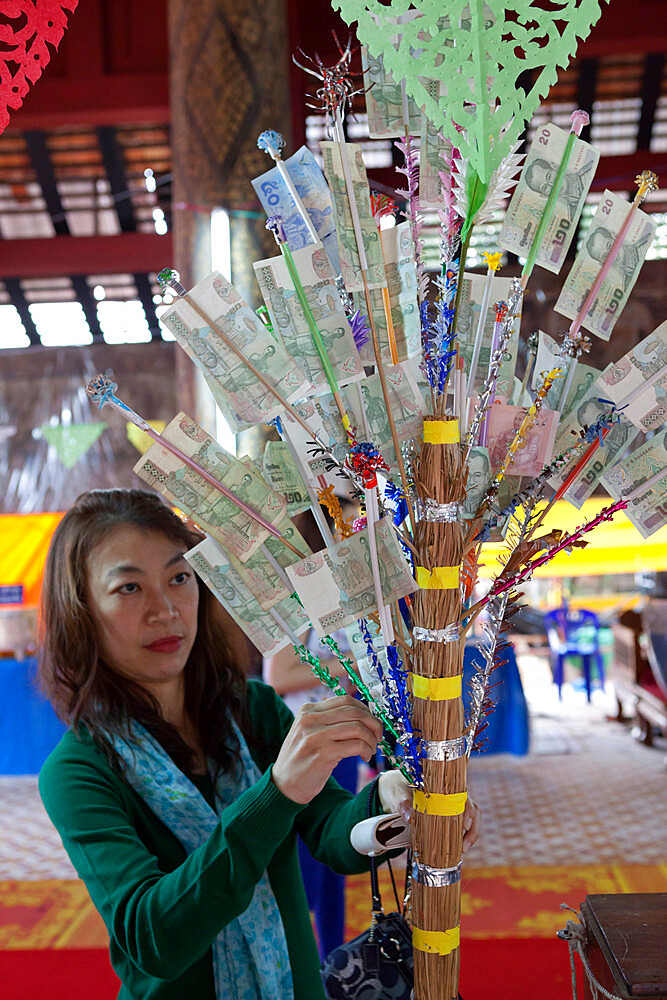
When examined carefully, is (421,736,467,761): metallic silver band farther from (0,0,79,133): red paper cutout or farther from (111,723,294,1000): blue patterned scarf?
(0,0,79,133): red paper cutout

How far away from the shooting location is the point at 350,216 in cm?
76

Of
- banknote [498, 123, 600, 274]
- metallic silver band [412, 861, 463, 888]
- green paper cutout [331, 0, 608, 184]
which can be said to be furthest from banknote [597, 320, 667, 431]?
metallic silver band [412, 861, 463, 888]

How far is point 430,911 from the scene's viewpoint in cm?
80

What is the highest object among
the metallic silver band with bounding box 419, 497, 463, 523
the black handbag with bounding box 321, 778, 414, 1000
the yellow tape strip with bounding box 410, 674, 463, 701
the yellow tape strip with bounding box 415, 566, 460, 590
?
the metallic silver band with bounding box 419, 497, 463, 523

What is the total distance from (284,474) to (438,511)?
15 centimetres

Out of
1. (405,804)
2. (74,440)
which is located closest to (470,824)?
(405,804)

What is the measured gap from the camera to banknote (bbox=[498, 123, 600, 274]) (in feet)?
2.60

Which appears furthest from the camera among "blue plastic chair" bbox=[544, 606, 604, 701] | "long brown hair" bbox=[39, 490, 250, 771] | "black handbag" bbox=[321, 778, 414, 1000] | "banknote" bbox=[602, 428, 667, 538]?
"blue plastic chair" bbox=[544, 606, 604, 701]

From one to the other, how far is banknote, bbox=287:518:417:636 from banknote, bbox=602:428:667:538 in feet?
0.71

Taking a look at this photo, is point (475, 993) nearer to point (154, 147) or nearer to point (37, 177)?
point (154, 147)

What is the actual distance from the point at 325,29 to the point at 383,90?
3.93 metres

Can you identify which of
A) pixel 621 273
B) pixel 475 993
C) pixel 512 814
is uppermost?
pixel 621 273

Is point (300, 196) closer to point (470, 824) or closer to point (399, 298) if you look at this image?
point (399, 298)

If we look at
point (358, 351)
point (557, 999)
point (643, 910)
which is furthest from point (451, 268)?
point (557, 999)
